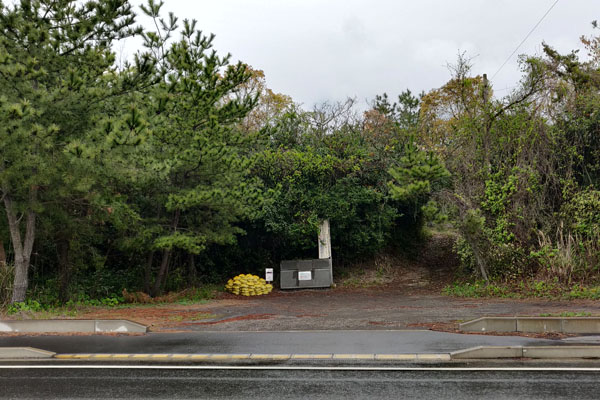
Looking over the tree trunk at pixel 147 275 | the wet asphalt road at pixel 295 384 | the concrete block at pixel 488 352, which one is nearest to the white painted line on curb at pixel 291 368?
the wet asphalt road at pixel 295 384

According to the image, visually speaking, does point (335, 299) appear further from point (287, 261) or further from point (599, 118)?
point (599, 118)

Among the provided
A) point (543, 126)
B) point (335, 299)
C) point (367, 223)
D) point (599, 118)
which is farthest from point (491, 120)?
point (335, 299)

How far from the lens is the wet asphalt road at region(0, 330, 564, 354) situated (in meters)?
8.95

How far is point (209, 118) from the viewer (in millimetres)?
17719

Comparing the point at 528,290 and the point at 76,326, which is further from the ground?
the point at 76,326

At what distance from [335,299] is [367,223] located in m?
6.36

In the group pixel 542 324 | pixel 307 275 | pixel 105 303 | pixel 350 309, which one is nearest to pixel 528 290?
pixel 350 309

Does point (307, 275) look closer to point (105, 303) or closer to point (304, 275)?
point (304, 275)

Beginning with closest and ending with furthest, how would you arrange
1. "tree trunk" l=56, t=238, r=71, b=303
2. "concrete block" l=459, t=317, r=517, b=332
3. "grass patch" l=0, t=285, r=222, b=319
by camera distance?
"concrete block" l=459, t=317, r=517, b=332 → "grass patch" l=0, t=285, r=222, b=319 → "tree trunk" l=56, t=238, r=71, b=303

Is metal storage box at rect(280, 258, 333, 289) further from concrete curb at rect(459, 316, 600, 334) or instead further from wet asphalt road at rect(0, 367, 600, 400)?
wet asphalt road at rect(0, 367, 600, 400)

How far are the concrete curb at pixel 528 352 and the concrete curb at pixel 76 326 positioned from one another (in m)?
6.57

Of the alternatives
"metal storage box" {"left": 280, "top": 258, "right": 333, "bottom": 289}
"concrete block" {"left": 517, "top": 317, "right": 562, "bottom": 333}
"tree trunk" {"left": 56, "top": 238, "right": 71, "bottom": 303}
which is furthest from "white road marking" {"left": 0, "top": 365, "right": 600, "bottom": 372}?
"metal storage box" {"left": 280, "top": 258, "right": 333, "bottom": 289}

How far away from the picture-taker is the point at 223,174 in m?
18.8

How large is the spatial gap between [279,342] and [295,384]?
106 inches
